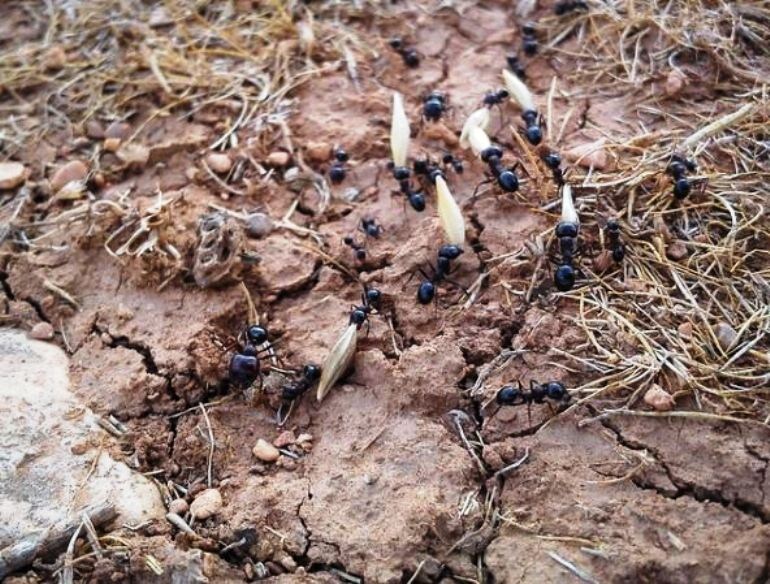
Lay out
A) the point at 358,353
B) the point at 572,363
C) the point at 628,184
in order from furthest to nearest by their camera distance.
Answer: the point at 628,184
the point at 358,353
the point at 572,363

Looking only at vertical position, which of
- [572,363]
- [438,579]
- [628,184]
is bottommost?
[438,579]

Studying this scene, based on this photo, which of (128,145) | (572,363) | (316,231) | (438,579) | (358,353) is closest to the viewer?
(438,579)

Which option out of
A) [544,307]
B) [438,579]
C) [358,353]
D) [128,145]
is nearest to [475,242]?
[544,307]

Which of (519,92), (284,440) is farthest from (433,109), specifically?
(284,440)

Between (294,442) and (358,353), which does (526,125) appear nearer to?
(358,353)

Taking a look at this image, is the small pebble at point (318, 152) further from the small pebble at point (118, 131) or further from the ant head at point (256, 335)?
the ant head at point (256, 335)

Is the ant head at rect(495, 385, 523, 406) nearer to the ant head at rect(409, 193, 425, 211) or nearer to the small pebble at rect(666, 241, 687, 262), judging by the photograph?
the small pebble at rect(666, 241, 687, 262)
